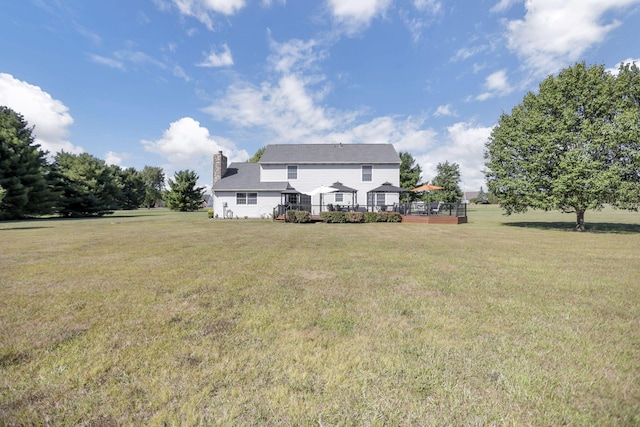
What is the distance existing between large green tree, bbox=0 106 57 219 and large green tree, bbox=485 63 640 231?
40997 mm

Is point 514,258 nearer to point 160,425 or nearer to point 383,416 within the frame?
point 383,416

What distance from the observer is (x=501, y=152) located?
18.6 meters

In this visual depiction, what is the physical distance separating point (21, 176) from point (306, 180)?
2737 centimetres

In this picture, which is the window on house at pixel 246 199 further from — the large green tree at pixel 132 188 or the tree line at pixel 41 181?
the large green tree at pixel 132 188

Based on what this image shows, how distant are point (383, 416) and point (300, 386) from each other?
2.40 ft

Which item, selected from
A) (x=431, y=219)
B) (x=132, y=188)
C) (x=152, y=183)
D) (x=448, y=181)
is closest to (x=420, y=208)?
(x=431, y=219)

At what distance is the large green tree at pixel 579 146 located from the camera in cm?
1353

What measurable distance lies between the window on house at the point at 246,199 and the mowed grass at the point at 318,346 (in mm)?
19995

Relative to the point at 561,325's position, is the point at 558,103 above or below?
above

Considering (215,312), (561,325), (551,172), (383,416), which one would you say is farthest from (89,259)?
(551,172)

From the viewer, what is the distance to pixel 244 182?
26.8 m

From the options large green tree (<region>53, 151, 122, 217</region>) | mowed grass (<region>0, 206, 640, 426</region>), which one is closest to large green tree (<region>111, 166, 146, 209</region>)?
large green tree (<region>53, 151, 122, 217</region>)

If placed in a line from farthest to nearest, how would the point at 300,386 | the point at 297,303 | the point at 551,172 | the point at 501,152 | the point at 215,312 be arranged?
the point at 501,152 < the point at 551,172 < the point at 297,303 < the point at 215,312 < the point at 300,386

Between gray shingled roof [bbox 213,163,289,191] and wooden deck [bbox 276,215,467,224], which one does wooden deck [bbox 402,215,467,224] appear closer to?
wooden deck [bbox 276,215,467,224]
